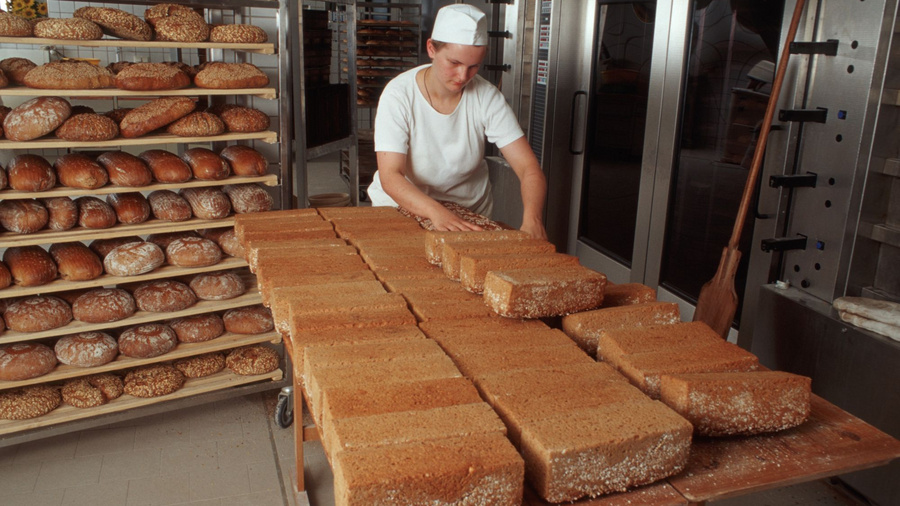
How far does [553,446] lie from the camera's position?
110 cm

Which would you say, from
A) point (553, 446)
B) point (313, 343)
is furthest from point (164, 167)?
point (553, 446)

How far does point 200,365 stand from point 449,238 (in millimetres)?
1846

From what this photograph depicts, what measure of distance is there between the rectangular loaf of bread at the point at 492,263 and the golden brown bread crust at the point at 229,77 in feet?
5.35

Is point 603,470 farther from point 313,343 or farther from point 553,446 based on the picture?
point 313,343

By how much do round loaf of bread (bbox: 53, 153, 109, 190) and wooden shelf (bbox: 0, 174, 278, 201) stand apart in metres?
0.02

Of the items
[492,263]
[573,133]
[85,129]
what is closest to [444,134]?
[492,263]

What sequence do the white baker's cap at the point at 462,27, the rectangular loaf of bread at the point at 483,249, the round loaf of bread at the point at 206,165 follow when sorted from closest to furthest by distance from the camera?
the rectangular loaf of bread at the point at 483,249 → the white baker's cap at the point at 462,27 → the round loaf of bread at the point at 206,165

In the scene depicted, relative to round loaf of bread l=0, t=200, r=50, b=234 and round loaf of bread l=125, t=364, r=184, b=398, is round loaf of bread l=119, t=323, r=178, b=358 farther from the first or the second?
round loaf of bread l=0, t=200, r=50, b=234

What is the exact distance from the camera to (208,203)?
3.05 meters

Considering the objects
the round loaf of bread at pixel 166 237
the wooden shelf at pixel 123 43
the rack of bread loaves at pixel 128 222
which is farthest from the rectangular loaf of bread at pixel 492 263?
the round loaf of bread at pixel 166 237

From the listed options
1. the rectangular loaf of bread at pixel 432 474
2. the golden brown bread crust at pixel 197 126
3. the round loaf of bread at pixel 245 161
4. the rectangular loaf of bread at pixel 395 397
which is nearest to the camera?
the rectangular loaf of bread at pixel 432 474

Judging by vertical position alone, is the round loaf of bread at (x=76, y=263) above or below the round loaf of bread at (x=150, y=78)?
below

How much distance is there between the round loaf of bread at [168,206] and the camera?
3002 millimetres

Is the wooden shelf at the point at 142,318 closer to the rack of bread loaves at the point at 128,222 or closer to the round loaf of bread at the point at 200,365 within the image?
the rack of bread loaves at the point at 128,222
